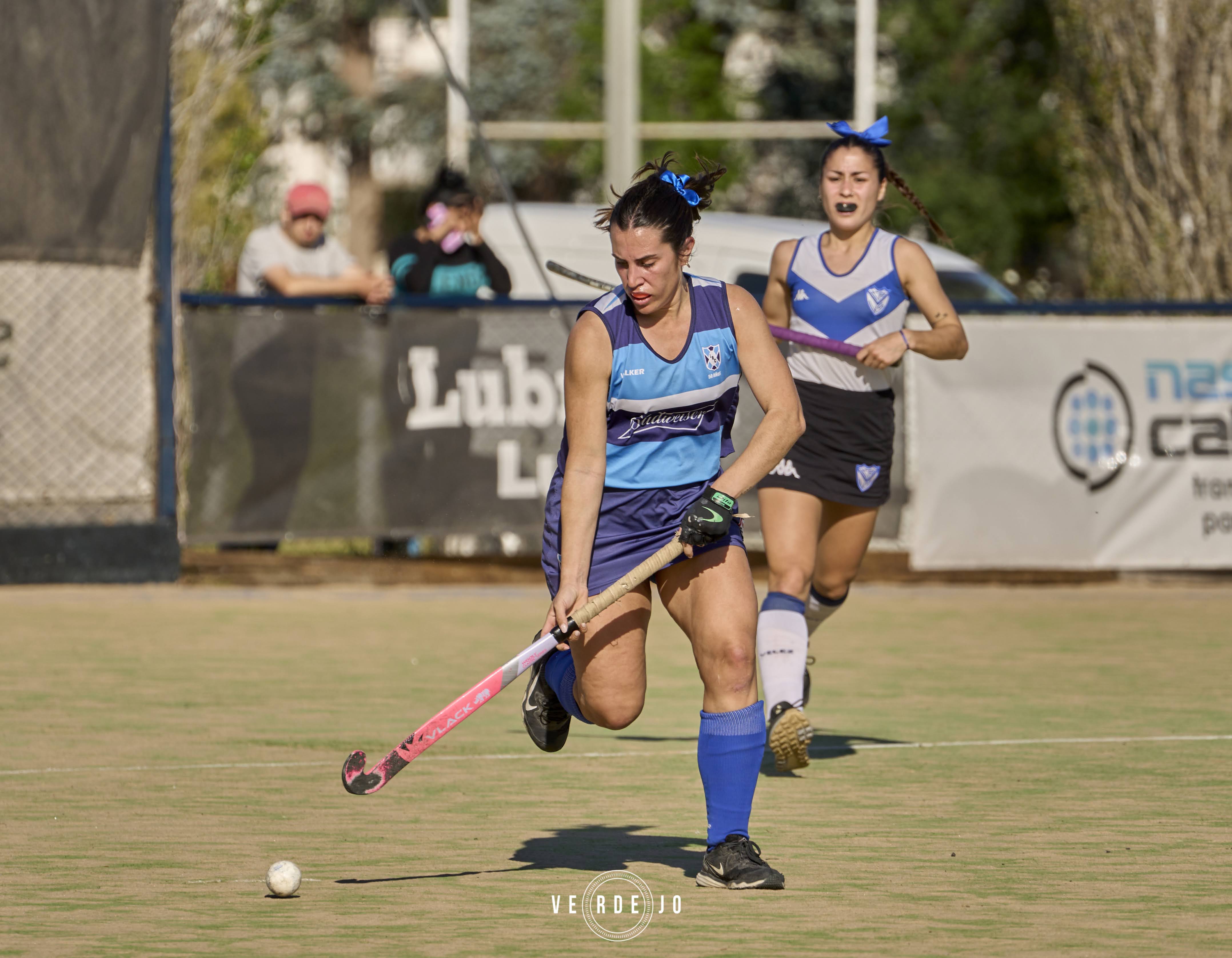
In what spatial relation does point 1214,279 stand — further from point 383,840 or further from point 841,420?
point 383,840

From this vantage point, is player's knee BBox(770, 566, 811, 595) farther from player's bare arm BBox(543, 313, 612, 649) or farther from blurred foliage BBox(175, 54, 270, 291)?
blurred foliage BBox(175, 54, 270, 291)

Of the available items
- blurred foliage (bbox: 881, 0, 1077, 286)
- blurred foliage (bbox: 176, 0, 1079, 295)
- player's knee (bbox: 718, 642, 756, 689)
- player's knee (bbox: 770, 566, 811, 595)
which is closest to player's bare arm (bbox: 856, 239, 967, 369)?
player's knee (bbox: 770, 566, 811, 595)

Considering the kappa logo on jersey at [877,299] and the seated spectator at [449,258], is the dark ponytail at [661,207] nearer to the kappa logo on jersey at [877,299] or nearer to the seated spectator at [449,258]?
the kappa logo on jersey at [877,299]

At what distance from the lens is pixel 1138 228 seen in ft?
56.2

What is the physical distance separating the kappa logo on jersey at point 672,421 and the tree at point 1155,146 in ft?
37.3

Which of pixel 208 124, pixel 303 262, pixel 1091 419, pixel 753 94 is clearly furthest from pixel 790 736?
pixel 753 94

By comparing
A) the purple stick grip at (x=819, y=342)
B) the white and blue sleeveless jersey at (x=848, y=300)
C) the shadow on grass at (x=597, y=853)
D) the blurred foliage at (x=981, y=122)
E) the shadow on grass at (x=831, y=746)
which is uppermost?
the blurred foliage at (x=981, y=122)

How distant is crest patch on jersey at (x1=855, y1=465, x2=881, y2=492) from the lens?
766cm

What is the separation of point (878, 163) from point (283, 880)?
147 inches

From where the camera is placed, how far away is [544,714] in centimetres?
614

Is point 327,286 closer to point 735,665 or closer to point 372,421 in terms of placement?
point 372,421

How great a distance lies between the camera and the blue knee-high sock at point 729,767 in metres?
5.58

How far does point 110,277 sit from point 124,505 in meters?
1.40

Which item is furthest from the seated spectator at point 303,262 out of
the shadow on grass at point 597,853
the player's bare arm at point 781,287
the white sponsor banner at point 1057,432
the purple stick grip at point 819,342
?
the shadow on grass at point 597,853
